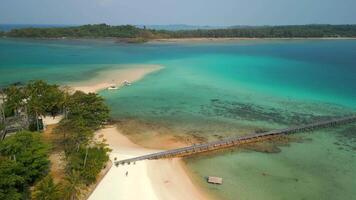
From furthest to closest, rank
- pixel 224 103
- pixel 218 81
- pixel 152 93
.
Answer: pixel 218 81 < pixel 152 93 < pixel 224 103

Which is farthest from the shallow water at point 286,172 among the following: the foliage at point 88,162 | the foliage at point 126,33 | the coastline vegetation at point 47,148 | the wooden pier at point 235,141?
the foliage at point 126,33

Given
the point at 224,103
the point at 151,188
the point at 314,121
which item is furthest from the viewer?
the point at 224,103

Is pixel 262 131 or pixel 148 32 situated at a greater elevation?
pixel 148 32

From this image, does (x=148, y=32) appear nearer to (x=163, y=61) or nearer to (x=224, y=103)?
(x=163, y=61)

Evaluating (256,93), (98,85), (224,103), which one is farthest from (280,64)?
(98,85)

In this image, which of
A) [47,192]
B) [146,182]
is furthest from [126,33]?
[47,192]

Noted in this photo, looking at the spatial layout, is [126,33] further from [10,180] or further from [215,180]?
[10,180]

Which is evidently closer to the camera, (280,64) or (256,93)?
(256,93)
